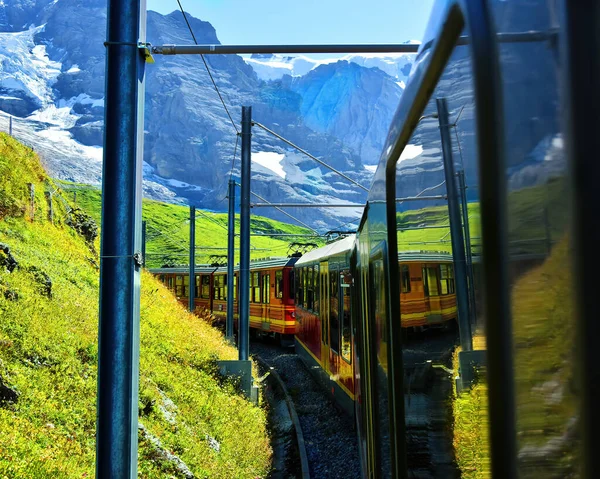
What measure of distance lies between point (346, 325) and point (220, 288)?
17.2 metres

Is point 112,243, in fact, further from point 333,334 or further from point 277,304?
point 277,304

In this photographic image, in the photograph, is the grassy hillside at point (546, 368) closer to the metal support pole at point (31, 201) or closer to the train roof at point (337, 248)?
the train roof at point (337, 248)

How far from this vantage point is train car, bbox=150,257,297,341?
20281 millimetres

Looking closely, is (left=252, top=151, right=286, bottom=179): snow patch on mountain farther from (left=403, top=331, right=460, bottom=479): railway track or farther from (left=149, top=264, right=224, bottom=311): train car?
(left=403, top=331, right=460, bottom=479): railway track

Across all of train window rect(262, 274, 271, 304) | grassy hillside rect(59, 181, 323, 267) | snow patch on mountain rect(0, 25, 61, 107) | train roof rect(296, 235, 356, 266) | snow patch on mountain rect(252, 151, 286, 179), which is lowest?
train window rect(262, 274, 271, 304)

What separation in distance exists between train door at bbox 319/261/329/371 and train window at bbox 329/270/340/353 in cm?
39

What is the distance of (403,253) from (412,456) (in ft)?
2.40

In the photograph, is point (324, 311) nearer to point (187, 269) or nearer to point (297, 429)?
point (297, 429)

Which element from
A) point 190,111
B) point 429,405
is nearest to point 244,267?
point 429,405

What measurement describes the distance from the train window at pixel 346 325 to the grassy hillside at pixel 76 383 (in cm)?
188

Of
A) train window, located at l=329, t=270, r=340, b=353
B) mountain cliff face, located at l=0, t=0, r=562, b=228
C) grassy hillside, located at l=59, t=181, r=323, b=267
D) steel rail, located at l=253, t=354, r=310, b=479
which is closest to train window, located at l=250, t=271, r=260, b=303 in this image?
steel rail, located at l=253, t=354, r=310, b=479

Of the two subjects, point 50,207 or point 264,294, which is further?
point 264,294

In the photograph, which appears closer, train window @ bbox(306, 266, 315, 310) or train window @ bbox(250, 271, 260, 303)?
train window @ bbox(306, 266, 315, 310)

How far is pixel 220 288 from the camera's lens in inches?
1015
